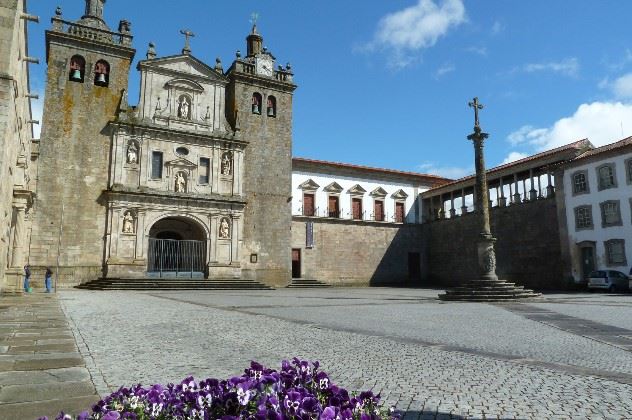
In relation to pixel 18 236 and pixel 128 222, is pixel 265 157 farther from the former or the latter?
pixel 18 236

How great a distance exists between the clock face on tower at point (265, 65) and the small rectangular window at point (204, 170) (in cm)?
751

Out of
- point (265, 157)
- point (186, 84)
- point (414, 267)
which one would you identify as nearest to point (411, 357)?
point (265, 157)

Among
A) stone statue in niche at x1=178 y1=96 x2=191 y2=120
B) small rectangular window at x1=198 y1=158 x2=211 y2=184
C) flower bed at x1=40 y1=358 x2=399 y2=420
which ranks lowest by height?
flower bed at x1=40 y1=358 x2=399 y2=420

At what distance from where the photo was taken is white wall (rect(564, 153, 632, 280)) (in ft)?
78.1

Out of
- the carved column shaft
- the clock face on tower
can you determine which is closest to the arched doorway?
the carved column shaft

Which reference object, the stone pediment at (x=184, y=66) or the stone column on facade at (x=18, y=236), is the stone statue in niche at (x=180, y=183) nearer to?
the stone pediment at (x=184, y=66)

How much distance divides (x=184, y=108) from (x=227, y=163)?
4.22 m

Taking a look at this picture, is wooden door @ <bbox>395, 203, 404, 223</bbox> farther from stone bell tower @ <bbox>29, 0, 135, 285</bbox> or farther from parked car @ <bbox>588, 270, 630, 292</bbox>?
stone bell tower @ <bbox>29, 0, 135, 285</bbox>

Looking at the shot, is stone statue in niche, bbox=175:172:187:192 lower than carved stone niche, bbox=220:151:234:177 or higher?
lower

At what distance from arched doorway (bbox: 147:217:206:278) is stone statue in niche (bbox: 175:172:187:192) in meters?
1.80

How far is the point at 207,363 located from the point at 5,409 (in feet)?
6.12

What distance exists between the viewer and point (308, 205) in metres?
34.0

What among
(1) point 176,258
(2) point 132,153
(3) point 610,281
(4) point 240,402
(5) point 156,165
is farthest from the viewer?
(5) point 156,165

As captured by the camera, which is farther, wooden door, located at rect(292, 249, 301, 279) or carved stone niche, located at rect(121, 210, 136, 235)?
wooden door, located at rect(292, 249, 301, 279)
